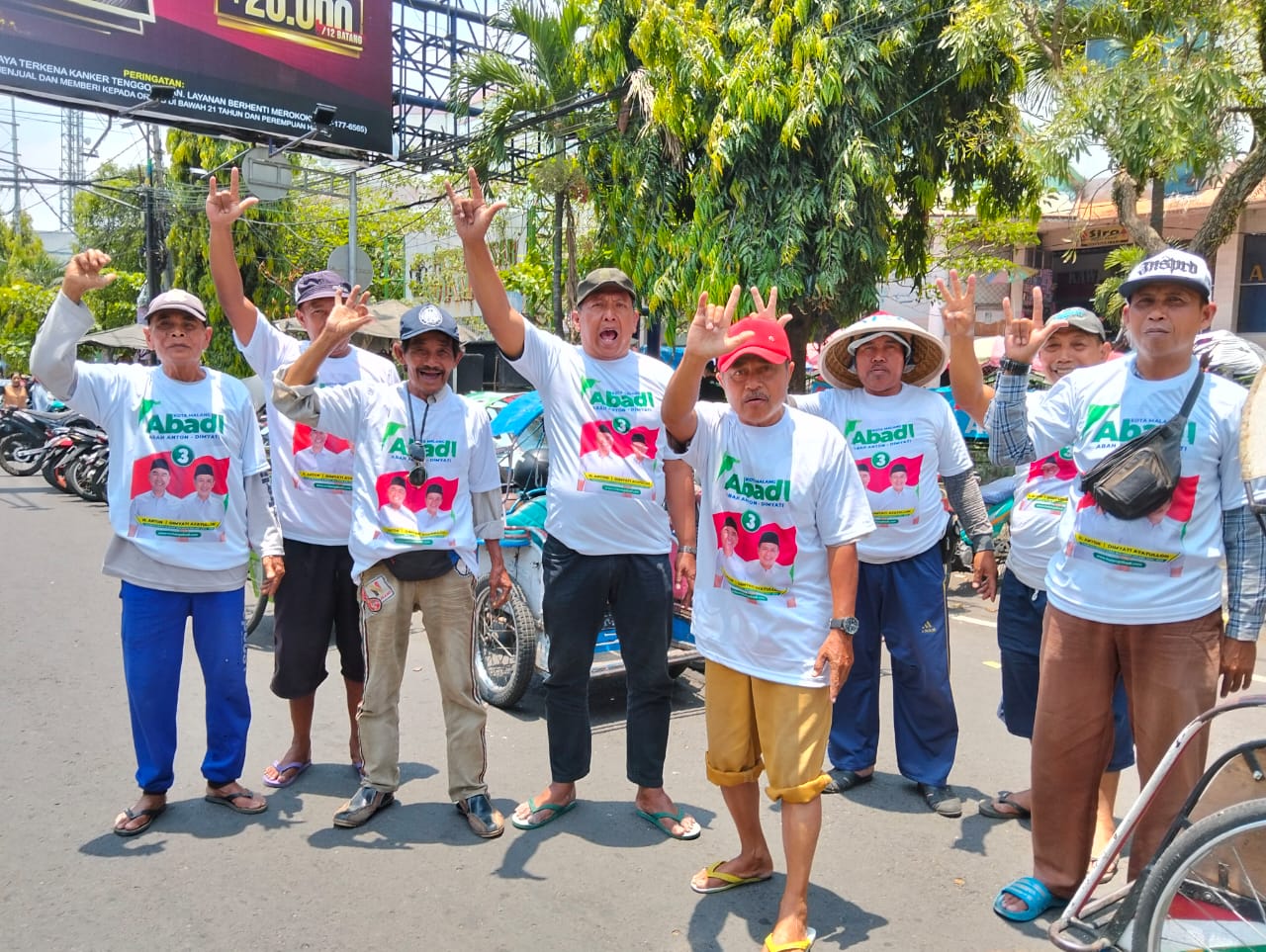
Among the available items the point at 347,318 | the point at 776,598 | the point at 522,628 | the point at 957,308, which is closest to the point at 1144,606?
the point at 776,598

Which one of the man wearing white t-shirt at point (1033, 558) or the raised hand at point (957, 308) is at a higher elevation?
the raised hand at point (957, 308)

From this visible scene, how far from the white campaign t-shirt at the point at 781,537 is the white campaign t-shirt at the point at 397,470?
4.05 feet

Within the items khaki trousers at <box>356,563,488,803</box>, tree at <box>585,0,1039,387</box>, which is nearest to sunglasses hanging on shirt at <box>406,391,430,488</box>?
khaki trousers at <box>356,563,488,803</box>

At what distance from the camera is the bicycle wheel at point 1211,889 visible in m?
2.52

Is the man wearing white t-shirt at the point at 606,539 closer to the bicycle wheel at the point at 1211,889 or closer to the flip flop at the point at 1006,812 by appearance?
the flip flop at the point at 1006,812

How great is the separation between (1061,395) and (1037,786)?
133 cm

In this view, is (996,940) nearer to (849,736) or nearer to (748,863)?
(748,863)

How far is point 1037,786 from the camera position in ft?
11.7

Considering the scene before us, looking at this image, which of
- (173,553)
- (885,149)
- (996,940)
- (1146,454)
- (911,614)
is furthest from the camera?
(885,149)

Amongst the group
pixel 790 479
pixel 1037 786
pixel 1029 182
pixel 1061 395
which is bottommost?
pixel 1037 786

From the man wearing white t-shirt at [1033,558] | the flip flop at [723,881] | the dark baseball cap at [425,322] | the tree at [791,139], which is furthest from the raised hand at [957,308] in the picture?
the tree at [791,139]

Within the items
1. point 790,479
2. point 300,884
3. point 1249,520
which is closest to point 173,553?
point 300,884

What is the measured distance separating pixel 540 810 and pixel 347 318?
2072 mm

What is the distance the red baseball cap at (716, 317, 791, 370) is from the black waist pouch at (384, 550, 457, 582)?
4.94ft
